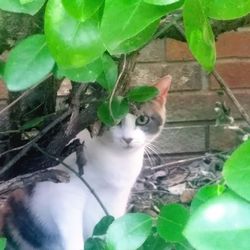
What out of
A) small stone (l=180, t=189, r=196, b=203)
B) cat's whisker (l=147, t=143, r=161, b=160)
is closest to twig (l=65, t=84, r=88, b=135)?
small stone (l=180, t=189, r=196, b=203)

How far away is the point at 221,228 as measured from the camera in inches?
18.7

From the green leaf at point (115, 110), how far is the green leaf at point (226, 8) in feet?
1.42

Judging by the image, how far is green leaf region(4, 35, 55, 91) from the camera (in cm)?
63

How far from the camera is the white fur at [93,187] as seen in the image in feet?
5.70

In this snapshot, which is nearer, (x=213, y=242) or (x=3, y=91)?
(x=213, y=242)

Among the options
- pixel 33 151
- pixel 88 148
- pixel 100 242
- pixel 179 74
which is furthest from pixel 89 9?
pixel 179 74

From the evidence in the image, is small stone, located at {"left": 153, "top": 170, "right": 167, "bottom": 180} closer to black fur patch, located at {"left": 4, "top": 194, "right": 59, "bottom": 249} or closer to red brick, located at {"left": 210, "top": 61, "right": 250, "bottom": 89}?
red brick, located at {"left": 210, "top": 61, "right": 250, "bottom": 89}

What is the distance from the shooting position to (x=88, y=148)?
5.74ft

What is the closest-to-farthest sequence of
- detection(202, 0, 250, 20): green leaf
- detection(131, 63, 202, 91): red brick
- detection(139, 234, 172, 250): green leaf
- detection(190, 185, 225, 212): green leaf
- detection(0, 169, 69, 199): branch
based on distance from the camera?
detection(202, 0, 250, 20): green leaf < detection(190, 185, 225, 212): green leaf < detection(139, 234, 172, 250): green leaf < detection(0, 169, 69, 199): branch < detection(131, 63, 202, 91): red brick

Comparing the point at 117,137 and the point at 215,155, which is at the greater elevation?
the point at 117,137

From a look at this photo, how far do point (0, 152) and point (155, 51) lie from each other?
1046 mm

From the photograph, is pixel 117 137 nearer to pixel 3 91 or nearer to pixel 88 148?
pixel 88 148

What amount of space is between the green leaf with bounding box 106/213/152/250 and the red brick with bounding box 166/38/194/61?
1.60 m

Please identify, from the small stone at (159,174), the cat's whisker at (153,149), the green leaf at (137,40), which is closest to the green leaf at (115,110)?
the green leaf at (137,40)
